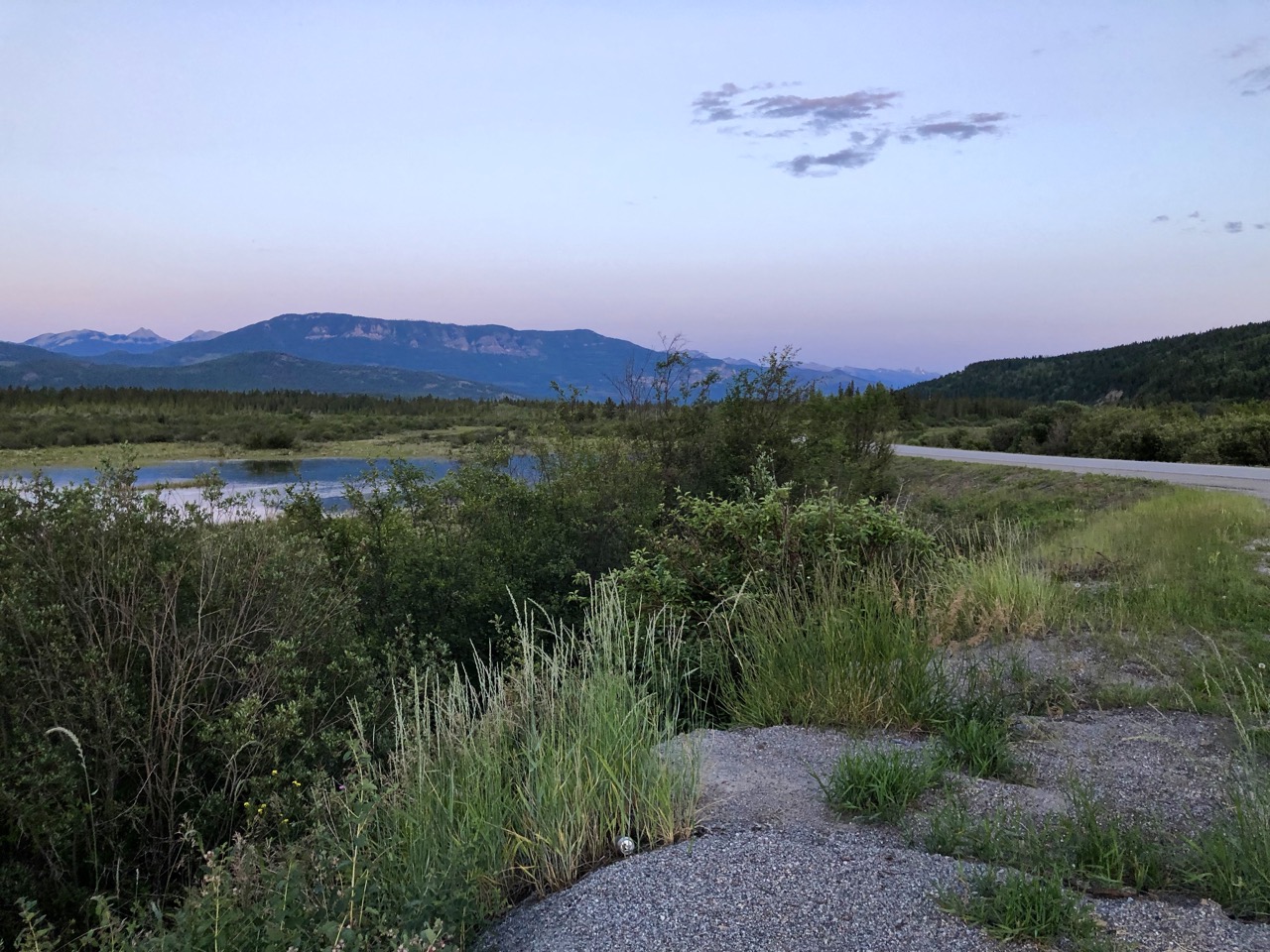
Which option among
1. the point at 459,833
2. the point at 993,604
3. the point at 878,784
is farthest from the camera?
the point at 993,604

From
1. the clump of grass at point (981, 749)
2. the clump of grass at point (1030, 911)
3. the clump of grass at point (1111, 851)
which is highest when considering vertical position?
the clump of grass at point (1030, 911)

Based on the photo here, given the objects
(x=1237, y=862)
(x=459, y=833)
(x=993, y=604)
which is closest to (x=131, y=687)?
(x=459, y=833)

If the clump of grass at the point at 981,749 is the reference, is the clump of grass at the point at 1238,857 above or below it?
above

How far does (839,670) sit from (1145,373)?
65480mm

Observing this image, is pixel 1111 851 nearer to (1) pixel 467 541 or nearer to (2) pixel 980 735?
(2) pixel 980 735

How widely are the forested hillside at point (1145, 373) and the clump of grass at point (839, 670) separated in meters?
42.1

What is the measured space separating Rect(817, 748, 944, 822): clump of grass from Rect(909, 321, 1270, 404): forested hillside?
43.4 meters

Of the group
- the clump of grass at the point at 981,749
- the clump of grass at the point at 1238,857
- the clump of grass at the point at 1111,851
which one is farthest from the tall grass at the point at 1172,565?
the clump of grass at the point at 1111,851

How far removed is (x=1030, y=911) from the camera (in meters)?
2.52

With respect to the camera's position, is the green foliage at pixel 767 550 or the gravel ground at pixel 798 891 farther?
the green foliage at pixel 767 550

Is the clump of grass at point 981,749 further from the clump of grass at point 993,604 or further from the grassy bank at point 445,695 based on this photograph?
the clump of grass at point 993,604

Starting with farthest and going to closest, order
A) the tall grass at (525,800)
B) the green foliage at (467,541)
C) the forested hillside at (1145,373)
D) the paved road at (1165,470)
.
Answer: the forested hillside at (1145,373)
the paved road at (1165,470)
the green foliage at (467,541)
the tall grass at (525,800)

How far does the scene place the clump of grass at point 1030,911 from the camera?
2.49 m

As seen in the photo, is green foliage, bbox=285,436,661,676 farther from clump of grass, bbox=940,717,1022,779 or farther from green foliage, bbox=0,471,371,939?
clump of grass, bbox=940,717,1022,779
